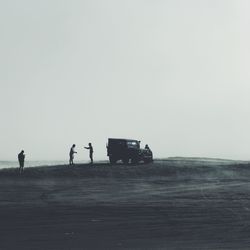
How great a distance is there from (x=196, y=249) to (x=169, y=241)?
151cm

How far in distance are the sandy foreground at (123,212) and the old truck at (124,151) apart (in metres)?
10.5

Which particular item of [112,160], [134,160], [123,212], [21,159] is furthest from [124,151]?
[123,212]

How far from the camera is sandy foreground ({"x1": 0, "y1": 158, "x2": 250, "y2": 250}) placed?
14242 millimetres

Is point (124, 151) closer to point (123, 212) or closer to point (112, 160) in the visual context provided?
point (112, 160)

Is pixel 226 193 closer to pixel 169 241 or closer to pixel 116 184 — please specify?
pixel 116 184

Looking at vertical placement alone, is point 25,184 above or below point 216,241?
above

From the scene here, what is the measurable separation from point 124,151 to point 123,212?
3413 centimetres

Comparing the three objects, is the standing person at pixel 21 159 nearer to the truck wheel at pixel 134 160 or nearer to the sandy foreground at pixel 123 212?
the sandy foreground at pixel 123 212

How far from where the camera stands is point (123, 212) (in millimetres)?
21219

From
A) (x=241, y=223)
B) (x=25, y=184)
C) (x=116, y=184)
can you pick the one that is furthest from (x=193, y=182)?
(x=241, y=223)

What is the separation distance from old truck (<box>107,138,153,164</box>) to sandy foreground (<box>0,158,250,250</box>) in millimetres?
10475

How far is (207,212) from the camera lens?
21375mm

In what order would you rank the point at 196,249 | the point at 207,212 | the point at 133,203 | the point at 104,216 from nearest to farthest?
the point at 196,249, the point at 104,216, the point at 207,212, the point at 133,203

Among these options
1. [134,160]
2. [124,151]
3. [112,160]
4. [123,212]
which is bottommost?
[123,212]
